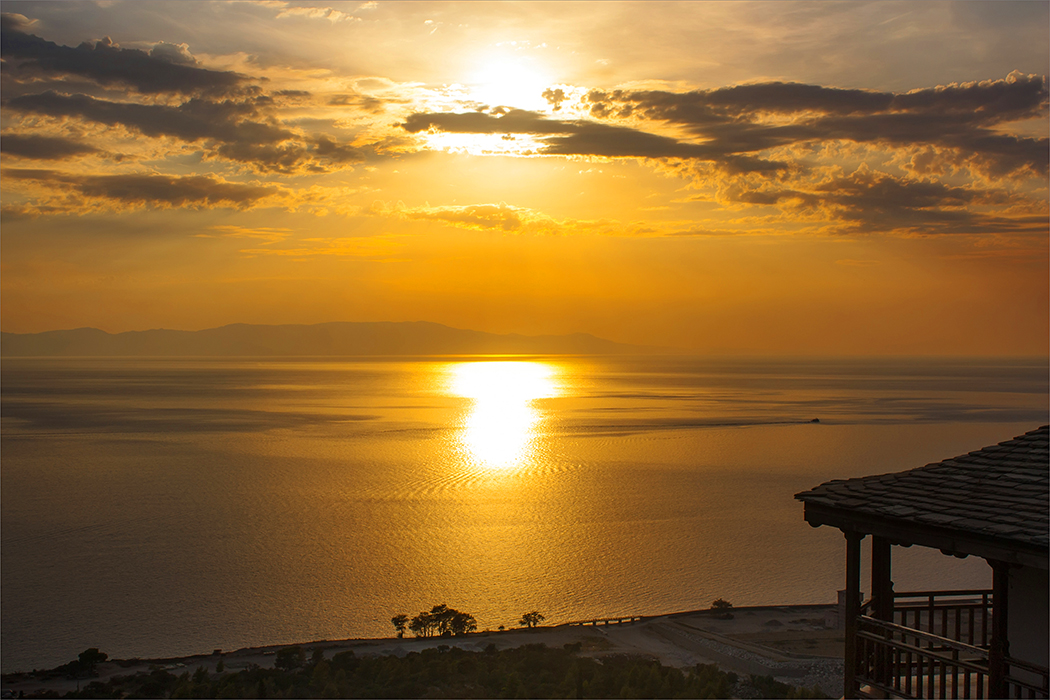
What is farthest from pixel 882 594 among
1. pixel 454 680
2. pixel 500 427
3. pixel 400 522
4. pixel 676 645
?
pixel 500 427

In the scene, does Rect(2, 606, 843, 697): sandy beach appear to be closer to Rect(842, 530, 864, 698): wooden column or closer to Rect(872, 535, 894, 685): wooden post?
Rect(842, 530, 864, 698): wooden column

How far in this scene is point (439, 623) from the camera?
1160 inches

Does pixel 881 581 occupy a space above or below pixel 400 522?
below

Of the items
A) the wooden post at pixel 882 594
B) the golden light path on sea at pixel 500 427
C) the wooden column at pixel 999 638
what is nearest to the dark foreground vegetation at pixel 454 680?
the wooden post at pixel 882 594

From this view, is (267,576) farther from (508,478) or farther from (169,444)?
(169,444)

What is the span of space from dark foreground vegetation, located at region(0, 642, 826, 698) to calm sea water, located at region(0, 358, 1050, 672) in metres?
5.46

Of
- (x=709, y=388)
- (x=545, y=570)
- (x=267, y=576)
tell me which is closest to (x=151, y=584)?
(x=267, y=576)

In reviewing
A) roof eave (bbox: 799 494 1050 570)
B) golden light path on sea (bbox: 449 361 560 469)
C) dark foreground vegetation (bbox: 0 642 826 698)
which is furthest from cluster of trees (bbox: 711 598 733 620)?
golden light path on sea (bbox: 449 361 560 469)

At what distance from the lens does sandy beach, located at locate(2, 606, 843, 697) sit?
80.5ft

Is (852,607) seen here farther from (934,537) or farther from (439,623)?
(439,623)

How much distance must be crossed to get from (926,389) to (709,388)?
49660 millimetres

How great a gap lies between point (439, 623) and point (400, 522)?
18.9 m

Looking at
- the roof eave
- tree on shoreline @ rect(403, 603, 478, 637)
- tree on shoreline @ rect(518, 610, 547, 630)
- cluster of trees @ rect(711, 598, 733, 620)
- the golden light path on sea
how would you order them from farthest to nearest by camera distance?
the golden light path on sea
cluster of trees @ rect(711, 598, 733, 620)
tree on shoreline @ rect(518, 610, 547, 630)
tree on shoreline @ rect(403, 603, 478, 637)
the roof eave

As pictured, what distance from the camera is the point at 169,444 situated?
82.1 metres
